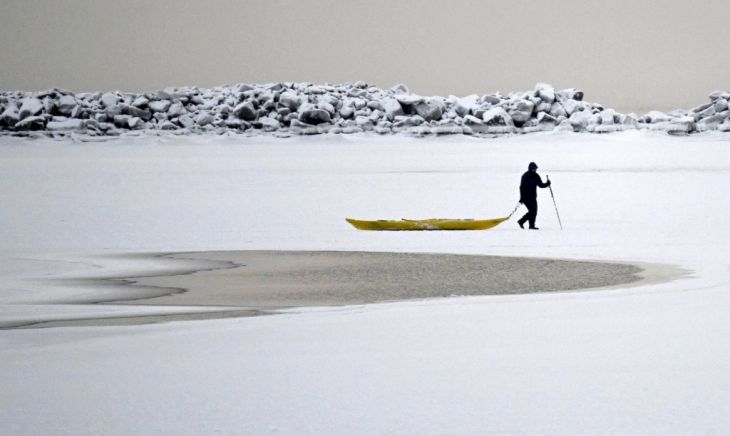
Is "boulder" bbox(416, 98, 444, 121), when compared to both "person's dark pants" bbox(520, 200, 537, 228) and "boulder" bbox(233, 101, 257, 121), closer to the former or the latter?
"boulder" bbox(233, 101, 257, 121)

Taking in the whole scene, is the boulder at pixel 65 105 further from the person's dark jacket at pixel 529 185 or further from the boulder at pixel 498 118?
the person's dark jacket at pixel 529 185

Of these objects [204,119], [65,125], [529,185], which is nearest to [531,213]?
[529,185]

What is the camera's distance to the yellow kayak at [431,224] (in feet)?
76.8

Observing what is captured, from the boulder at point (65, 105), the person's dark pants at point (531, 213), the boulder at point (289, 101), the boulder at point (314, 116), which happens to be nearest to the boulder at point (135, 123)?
the boulder at point (65, 105)

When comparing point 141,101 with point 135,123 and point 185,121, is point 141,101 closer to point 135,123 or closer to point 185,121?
point 185,121

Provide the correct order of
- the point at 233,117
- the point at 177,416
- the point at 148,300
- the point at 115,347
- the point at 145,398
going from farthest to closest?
the point at 233,117 → the point at 148,300 → the point at 115,347 → the point at 145,398 → the point at 177,416

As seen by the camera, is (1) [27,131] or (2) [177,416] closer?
(2) [177,416]

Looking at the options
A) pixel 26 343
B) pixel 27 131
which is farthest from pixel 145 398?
pixel 27 131

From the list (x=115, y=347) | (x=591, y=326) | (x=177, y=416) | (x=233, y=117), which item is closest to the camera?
(x=177, y=416)

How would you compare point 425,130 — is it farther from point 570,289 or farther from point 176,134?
point 570,289

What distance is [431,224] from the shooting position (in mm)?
23391

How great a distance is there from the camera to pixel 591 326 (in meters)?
10.9

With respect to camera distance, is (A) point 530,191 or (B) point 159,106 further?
(B) point 159,106

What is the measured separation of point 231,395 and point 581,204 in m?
24.3
